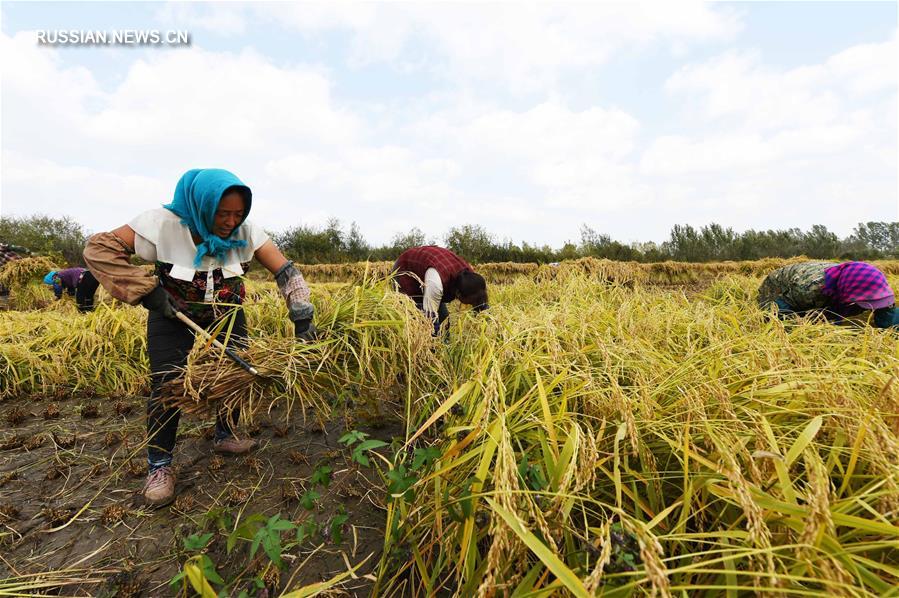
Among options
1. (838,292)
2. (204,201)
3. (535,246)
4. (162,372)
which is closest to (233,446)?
(162,372)

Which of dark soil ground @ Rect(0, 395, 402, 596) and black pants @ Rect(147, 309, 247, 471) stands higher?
black pants @ Rect(147, 309, 247, 471)

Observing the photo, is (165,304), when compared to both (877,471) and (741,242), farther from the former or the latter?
(741,242)

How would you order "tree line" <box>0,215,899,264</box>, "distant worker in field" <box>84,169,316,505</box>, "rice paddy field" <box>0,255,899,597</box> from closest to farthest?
"rice paddy field" <box>0,255,899,597</box>, "distant worker in field" <box>84,169,316,505</box>, "tree line" <box>0,215,899,264</box>

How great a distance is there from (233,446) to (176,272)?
0.99 m

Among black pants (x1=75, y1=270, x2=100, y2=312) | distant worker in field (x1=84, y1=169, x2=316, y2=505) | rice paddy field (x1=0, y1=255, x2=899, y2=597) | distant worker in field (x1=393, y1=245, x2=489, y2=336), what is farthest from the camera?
black pants (x1=75, y1=270, x2=100, y2=312)

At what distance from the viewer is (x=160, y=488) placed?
1698mm

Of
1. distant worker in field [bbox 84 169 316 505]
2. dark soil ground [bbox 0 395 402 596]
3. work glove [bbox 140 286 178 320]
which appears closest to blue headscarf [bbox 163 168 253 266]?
distant worker in field [bbox 84 169 316 505]

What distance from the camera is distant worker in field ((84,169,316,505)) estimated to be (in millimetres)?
1631

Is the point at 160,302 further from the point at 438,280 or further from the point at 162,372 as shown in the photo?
the point at 438,280

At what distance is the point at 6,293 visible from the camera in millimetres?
8523

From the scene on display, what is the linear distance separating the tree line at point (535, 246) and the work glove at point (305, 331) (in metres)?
13.6

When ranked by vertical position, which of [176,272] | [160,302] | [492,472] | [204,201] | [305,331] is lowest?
[492,472]

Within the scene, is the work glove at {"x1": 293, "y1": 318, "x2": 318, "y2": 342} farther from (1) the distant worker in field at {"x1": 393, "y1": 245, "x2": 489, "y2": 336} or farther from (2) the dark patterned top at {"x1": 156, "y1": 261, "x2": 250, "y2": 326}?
(1) the distant worker in field at {"x1": 393, "y1": 245, "x2": 489, "y2": 336}

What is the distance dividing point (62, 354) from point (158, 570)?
295 cm
